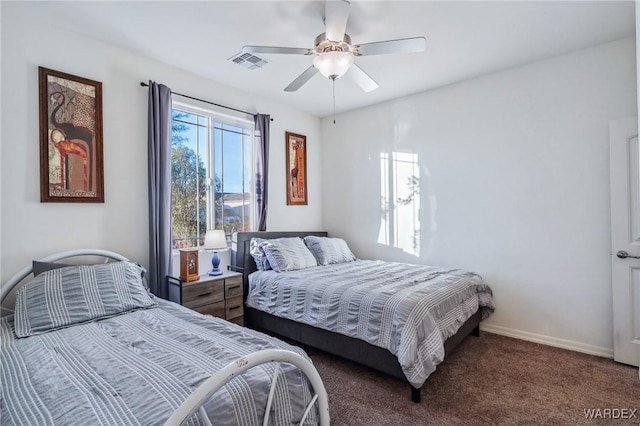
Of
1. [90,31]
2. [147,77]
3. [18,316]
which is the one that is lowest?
[18,316]

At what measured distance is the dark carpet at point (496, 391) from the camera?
6.43 ft

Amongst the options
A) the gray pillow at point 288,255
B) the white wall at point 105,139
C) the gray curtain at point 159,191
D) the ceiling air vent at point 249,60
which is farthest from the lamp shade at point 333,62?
the gray pillow at point 288,255

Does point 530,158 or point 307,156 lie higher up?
point 307,156

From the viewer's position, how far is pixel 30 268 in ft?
7.25

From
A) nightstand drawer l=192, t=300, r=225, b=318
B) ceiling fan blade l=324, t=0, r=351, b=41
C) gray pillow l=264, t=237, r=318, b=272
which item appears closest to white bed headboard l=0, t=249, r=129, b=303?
nightstand drawer l=192, t=300, r=225, b=318

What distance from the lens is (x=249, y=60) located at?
2979 millimetres

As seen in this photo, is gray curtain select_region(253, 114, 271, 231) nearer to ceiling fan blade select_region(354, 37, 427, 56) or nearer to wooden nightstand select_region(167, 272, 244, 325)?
wooden nightstand select_region(167, 272, 244, 325)

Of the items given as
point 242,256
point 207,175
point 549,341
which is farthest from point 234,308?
point 549,341

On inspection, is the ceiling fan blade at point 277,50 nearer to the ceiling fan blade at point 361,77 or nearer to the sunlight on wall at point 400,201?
the ceiling fan blade at point 361,77

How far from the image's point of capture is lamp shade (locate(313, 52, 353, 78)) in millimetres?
2179

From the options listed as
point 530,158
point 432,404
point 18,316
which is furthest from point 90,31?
point 530,158

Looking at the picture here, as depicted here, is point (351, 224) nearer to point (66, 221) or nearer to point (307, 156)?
point (307, 156)

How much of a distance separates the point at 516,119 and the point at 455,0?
5.11ft

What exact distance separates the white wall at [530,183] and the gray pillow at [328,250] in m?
0.64
